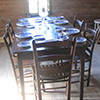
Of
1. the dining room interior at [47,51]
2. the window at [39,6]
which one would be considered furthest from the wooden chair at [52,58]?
the window at [39,6]

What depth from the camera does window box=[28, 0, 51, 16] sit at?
13.7ft

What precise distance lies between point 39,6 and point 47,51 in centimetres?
276

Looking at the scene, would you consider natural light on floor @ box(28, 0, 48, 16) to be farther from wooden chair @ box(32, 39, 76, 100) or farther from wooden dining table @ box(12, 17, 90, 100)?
wooden chair @ box(32, 39, 76, 100)

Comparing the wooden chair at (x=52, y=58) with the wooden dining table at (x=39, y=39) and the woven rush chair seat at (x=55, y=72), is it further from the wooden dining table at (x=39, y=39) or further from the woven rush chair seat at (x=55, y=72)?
the wooden dining table at (x=39, y=39)

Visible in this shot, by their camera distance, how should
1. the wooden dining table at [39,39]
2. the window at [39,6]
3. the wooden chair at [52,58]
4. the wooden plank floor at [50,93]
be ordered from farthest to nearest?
the window at [39,6], the wooden plank floor at [50,93], the wooden dining table at [39,39], the wooden chair at [52,58]

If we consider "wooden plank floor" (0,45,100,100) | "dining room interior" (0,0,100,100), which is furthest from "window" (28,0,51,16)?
"wooden plank floor" (0,45,100,100)

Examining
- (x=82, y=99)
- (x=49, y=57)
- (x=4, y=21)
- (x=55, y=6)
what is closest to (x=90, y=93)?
(x=82, y=99)

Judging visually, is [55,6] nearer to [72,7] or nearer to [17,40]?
[72,7]

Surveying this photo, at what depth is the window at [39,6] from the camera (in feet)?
13.7

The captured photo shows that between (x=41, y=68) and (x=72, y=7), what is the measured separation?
2.78m

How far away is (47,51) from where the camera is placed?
1.73 m

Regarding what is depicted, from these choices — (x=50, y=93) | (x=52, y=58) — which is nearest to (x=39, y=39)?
(x=52, y=58)

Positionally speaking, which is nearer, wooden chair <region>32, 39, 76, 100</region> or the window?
wooden chair <region>32, 39, 76, 100</region>

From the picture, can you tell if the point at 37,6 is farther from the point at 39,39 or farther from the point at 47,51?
the point at 47,51
